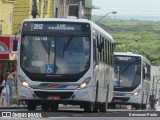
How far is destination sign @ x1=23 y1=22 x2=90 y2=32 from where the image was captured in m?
30.4

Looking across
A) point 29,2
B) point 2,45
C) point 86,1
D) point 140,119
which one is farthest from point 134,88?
point 86,1

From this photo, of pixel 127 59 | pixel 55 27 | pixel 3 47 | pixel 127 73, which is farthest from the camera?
pixel 3 47

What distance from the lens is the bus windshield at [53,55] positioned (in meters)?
29.9

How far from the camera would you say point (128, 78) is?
161ft

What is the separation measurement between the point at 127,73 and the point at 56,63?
1921 cm

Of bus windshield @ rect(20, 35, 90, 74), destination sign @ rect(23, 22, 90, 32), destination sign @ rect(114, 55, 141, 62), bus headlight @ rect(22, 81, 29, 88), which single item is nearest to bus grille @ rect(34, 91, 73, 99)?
bus headlight @ rect(22, 81, 29, 88)

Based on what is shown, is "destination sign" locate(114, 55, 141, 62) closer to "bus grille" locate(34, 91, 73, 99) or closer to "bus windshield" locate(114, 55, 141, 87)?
"bus windshield" locate(114, 55, 141, 87)

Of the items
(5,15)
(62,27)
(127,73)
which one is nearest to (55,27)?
(62,27)

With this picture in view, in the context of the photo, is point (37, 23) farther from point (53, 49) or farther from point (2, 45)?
point (2, 45)

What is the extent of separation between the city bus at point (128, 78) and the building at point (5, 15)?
10326mm

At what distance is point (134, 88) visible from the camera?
50062 mm

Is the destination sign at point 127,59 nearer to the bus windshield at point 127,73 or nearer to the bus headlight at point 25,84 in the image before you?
the bus windshield at point 127,73

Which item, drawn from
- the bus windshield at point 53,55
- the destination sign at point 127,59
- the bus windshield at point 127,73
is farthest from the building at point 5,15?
the bus windshield at point 53,55

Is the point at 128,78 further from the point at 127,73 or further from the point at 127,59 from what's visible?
the point at 127,59
